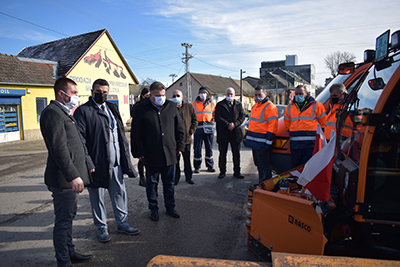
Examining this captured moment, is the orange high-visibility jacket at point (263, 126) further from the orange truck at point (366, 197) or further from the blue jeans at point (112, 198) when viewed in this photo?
the blue jeans at point (112, 198)

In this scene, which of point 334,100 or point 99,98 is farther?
point 334,100

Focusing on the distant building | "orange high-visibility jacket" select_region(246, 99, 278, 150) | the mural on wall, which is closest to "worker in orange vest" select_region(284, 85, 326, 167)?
"orange high-visibility jacket" select_region(246, 99, 278, 150)

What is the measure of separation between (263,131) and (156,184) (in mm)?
2176

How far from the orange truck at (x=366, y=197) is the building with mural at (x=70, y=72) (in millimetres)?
16713

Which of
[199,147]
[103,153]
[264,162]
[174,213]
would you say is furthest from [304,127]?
[103,153]

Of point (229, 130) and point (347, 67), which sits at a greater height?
point (347, 67)

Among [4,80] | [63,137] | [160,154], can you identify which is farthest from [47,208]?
[4,80]

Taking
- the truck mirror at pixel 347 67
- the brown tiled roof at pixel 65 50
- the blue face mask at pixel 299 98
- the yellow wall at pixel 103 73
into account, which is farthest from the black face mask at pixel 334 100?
the brown tiled roof at pixel 65 50

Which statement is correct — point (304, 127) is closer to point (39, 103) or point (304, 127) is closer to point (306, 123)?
point (306, 123)

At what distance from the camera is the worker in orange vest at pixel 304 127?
4383 millimetres

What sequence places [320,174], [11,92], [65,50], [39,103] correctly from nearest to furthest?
1. [320,174]
2. [11,92]
3. [39,103]
4. [65,50]

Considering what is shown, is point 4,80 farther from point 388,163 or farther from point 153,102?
point 388,163

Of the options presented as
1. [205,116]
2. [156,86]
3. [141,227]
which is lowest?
[141,227]

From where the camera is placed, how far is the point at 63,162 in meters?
2.62
